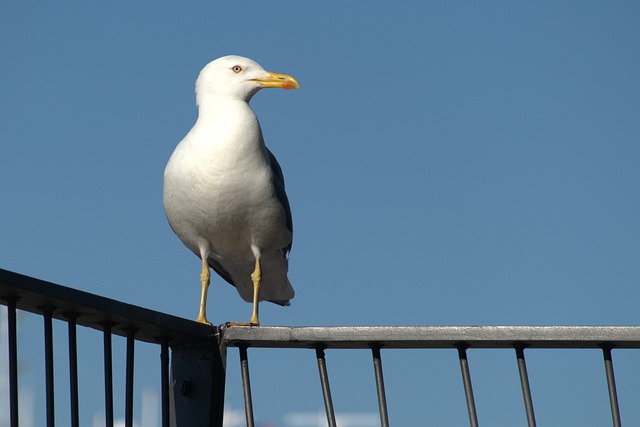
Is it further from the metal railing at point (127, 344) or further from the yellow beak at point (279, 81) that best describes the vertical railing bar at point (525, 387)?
the yellow beak at point (279, 81)

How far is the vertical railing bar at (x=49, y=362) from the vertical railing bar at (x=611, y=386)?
1.91 metres

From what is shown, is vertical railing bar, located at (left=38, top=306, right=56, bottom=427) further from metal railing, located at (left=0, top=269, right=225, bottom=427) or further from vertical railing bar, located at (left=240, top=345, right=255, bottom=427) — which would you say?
vertical railing bar, located at (left=240, top=345, right=255, bottom=427)

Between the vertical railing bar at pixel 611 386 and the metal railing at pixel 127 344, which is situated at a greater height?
the metal railing at pixel 127 344

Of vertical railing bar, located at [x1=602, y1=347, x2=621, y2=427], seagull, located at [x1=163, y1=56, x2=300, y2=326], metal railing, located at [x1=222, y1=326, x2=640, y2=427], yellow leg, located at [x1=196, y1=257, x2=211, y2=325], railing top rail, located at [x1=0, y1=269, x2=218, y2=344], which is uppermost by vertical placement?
seagull, located at [x1=163, y1=56, x2=300, y2=326]

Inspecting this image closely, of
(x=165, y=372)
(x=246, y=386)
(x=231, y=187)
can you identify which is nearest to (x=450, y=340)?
(x=246, y=386)

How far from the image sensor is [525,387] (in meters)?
3.99

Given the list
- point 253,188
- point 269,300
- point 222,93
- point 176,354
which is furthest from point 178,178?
point 176,354

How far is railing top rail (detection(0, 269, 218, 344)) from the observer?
3.28 meters

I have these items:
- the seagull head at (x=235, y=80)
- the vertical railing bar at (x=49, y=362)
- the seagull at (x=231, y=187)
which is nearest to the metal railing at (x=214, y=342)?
the vertical railing bar at (x=49, y=362)

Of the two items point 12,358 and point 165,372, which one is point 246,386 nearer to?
point 165,372

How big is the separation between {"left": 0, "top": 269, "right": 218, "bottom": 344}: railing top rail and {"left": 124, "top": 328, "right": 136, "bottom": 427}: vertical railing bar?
0.08ft

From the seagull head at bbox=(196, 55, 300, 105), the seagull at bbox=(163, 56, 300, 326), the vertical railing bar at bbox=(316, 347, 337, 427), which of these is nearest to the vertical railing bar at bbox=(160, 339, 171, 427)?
the vertical railing bar at bbox=(316, 347, 337, 427)

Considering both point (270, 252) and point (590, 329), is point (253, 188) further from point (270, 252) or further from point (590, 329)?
point (590, 329)

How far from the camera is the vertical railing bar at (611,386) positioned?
13.0 ft
